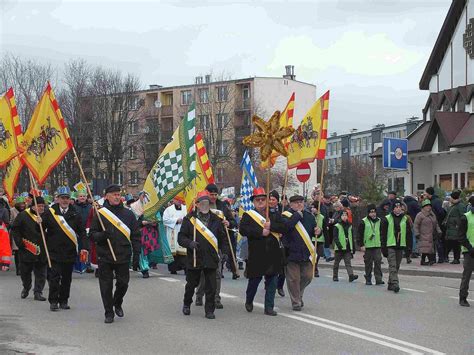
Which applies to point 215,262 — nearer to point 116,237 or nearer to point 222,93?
point 116,237

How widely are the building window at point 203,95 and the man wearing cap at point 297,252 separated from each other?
199 feet

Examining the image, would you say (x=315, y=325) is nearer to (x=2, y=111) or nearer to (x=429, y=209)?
(x=2, y=111)

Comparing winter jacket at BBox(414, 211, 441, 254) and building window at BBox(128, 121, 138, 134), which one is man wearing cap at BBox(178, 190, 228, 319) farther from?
building window at BBox(128, 121, 138, 134)

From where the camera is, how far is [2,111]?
535 inches

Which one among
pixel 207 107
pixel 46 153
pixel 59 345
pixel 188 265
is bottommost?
pixel 59 345

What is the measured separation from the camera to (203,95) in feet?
243

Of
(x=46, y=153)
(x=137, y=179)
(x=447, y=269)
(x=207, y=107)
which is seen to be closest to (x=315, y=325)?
(x=46, y=153)

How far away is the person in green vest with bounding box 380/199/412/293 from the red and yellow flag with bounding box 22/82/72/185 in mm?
6045

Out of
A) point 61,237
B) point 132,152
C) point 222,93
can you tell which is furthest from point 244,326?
point 222,93

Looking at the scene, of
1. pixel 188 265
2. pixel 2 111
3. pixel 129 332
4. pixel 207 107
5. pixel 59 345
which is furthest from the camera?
pixel 207 107

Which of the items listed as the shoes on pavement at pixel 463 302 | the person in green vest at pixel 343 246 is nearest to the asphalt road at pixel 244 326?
the shoes on pavement at pixel 463 302

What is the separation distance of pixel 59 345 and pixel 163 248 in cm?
901

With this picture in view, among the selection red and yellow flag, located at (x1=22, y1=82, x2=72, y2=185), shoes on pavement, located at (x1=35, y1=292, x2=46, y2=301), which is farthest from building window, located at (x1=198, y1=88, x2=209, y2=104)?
shoes on pavement, located at (x1=35, y1=292, x2=46, y2=301)

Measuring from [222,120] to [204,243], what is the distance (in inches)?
2403
